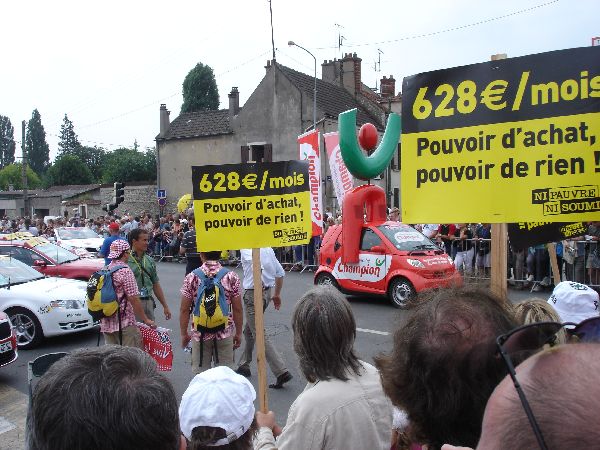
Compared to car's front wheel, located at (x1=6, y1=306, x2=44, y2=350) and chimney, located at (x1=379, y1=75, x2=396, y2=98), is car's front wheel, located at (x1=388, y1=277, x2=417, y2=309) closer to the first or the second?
car's front wheel, located at (x1=6, y1=306, x2=44, y2=350)

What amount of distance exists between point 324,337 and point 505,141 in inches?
58.2

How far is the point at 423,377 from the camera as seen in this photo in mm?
1574

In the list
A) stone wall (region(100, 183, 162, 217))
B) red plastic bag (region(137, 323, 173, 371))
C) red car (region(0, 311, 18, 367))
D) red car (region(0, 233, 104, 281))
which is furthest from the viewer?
stone wall (region(100, 183, 162, 217))

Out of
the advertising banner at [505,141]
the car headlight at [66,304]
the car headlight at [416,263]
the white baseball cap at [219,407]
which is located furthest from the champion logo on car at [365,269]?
the white baseball cap at [219,407]

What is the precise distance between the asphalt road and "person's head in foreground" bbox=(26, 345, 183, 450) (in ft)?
9.05

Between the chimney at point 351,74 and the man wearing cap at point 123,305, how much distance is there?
34481mm

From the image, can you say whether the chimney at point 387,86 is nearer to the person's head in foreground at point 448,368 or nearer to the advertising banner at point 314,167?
the advertising banner at point 314,167

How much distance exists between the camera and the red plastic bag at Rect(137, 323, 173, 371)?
20.0 feet

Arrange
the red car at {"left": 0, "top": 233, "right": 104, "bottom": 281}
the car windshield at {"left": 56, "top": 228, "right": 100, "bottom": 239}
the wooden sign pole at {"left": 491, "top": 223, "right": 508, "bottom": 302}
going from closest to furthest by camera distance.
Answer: the wooden sign pole at {"left": 491, "top": 223, "right": 508, "bottom": 302}, the red car at {"left": 0, "top": 233, "right": 104, "bottom": 281}, the car windshield at {"left": 56, "top": 228, "right": 100, "bottom": 239}

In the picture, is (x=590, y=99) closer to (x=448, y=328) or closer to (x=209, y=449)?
(x=448, y=328)

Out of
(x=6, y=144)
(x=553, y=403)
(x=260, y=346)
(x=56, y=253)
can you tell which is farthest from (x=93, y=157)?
(x=553, y=403)

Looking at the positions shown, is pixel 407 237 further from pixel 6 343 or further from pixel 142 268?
pixel 6 343

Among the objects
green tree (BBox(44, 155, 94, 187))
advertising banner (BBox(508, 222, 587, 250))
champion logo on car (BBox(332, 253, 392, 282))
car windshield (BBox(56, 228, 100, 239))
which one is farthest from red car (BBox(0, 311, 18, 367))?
green tree (BBox(44, 155, 94, 187))

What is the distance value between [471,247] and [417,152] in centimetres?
1114
